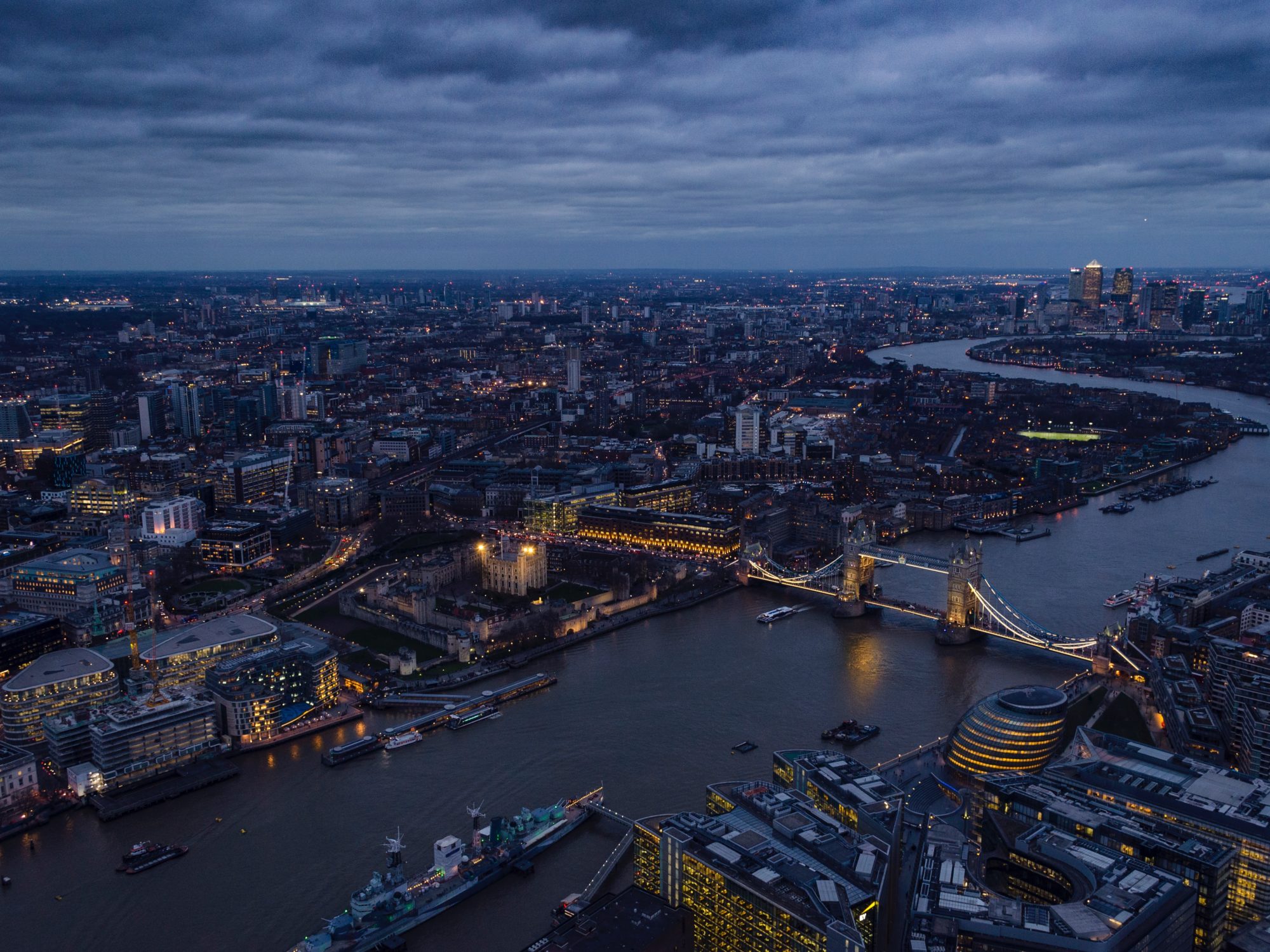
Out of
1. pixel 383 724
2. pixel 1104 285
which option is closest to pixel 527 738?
pixel 383 724

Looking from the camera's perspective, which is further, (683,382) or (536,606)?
(683,382)

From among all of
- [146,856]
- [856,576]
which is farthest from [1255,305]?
[146,856]

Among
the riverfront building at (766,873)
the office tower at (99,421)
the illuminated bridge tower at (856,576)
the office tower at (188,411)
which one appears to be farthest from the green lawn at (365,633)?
the office tower at (188,411)

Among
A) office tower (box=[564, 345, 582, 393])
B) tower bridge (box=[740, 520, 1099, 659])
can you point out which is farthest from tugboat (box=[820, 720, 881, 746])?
office tower (box=[564, 345, 582, 393])

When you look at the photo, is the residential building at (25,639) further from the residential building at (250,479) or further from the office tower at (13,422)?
the office tower at (13,422)

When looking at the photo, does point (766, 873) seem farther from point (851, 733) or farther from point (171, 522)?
point (171, 522)

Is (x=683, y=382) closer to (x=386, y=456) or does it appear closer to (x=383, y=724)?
(x=386, y=456)
